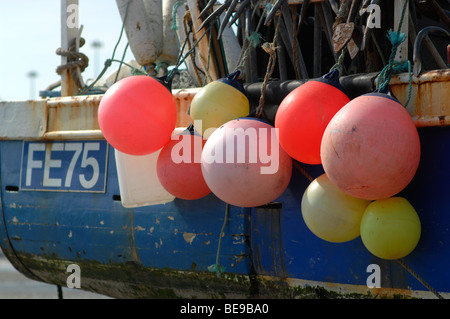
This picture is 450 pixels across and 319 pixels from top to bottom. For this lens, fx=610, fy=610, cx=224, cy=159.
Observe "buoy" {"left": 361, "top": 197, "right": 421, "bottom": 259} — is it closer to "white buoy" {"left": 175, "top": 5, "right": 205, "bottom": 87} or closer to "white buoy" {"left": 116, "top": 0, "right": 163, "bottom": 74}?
"white buoy" {"left": 175, "top": 5, "right": 205, "bottom": 87}

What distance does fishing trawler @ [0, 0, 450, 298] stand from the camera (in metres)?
2.58

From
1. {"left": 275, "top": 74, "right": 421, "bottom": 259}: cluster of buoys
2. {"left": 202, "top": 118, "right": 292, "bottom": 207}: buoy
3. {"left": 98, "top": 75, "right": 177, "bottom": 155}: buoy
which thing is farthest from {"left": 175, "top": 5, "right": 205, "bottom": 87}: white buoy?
{"left": 275, "top": 74, "right": 421, "bottom": 259}: cluster of buoys

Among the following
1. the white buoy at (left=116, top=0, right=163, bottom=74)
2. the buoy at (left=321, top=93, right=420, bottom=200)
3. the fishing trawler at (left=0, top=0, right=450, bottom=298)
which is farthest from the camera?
the white buoy at (left=116, top=0, right=163, bottom=74)

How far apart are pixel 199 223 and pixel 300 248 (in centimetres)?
60

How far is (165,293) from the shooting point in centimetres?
360

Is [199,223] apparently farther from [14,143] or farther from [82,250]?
[14,143]

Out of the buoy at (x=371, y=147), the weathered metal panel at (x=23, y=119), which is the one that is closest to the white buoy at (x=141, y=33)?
the weathered metal panel at (x=23, y=119)

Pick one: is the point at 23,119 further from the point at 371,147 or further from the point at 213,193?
the point at 371,147

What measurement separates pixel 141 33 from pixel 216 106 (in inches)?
62.1

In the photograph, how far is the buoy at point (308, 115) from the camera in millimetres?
2490

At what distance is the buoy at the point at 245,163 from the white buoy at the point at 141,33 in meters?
1.76

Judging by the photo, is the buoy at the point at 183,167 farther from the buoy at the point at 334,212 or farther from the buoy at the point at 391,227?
the buoy at the point at 391,227

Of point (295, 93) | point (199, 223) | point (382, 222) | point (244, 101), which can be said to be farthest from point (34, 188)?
point (382, 222)

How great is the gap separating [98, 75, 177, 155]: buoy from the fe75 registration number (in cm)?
76
